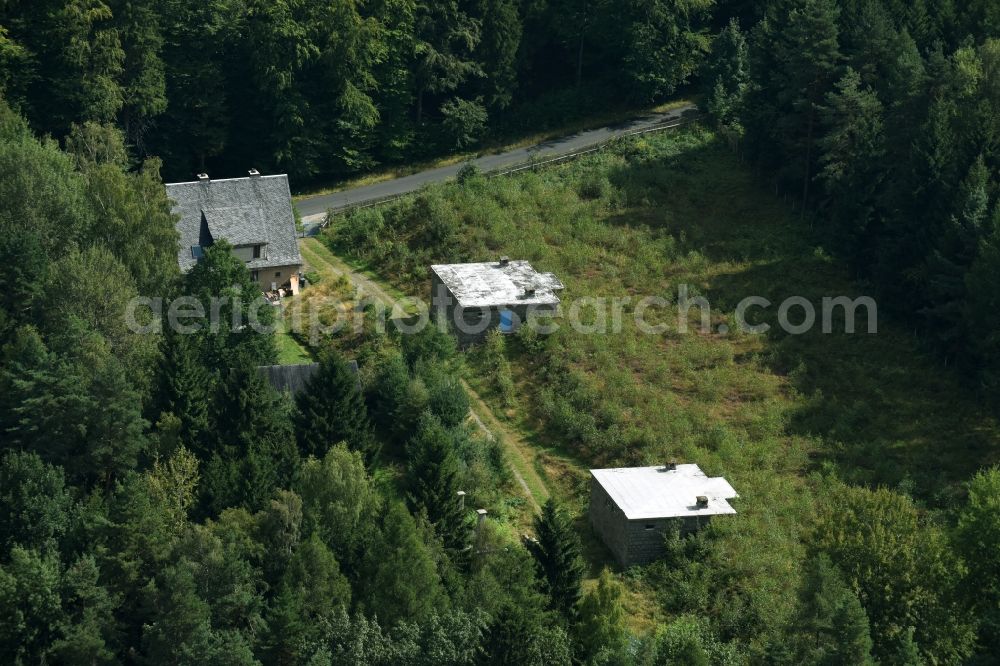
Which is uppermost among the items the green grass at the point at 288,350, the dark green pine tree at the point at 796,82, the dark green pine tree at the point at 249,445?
the dark green pine tree at the point at 796,82

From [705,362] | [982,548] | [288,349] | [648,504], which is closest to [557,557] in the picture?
[648,504]

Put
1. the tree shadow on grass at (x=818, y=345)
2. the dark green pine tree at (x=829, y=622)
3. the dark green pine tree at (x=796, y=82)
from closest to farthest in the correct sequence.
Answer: the dark green pine tree at (x=829, y=622)
the tree shadow on grass at (x=818, y=345)
the dark green pine tree at (x=796, y=82)

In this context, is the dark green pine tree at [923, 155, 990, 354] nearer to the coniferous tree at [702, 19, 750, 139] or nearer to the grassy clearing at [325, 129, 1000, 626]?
the grassy clearing at [325, 129, 1000, 626]

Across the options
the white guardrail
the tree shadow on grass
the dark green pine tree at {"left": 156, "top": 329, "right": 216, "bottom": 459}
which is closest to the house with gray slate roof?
the white guardrail

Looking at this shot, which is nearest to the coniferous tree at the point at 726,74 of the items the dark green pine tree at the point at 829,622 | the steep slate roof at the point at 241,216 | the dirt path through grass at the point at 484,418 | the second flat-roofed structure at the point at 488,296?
the second flat-roofed structure at the point at 488,296

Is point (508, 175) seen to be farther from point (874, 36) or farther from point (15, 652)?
point (15, 652)

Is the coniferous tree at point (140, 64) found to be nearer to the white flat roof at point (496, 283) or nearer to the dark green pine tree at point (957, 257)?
the white flat roof at point (496, 283)

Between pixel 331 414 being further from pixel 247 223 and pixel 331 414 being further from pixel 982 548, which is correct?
pixel 982 548
